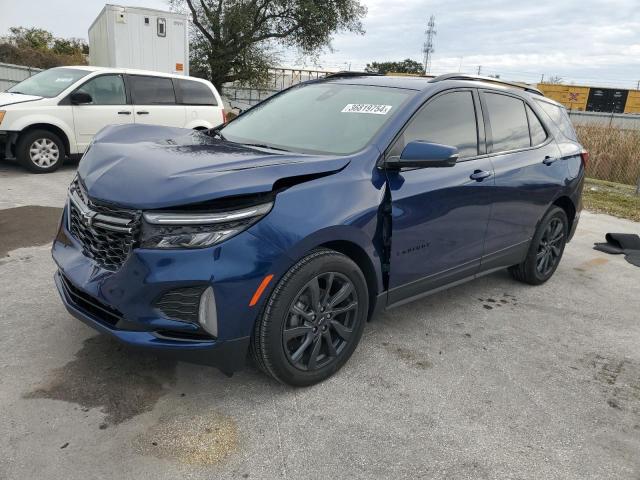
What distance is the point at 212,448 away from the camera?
93.8 inches

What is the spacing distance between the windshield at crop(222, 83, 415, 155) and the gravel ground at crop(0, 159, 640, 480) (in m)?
1.37

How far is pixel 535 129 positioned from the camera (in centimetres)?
448

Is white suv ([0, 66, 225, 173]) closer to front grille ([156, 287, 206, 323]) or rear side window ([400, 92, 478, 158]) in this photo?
rear side window ([400, 92, 478, 158])

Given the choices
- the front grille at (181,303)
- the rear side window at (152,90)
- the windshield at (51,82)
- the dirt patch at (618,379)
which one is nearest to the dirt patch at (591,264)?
the dirt patch at (618,379)

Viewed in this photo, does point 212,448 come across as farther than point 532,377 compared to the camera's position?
No

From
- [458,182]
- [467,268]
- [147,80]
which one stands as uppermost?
[147,80]

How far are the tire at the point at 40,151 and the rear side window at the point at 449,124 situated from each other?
690 centimetres

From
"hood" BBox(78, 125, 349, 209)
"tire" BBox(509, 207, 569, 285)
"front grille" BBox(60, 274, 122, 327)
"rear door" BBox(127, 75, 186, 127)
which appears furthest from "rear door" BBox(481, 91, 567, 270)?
"rear door" BBox(127, 75, 186, 127)

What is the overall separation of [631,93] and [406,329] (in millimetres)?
41439

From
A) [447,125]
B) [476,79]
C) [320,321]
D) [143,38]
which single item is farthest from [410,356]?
[143,38]

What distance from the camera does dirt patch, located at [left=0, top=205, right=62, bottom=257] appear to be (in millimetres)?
4934

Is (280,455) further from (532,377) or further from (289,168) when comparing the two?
(532,377)

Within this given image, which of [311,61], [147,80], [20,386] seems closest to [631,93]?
[311,61]

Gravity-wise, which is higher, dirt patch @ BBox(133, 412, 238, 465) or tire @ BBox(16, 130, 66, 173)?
tire @ BBox(16, 130, 66, 173)
